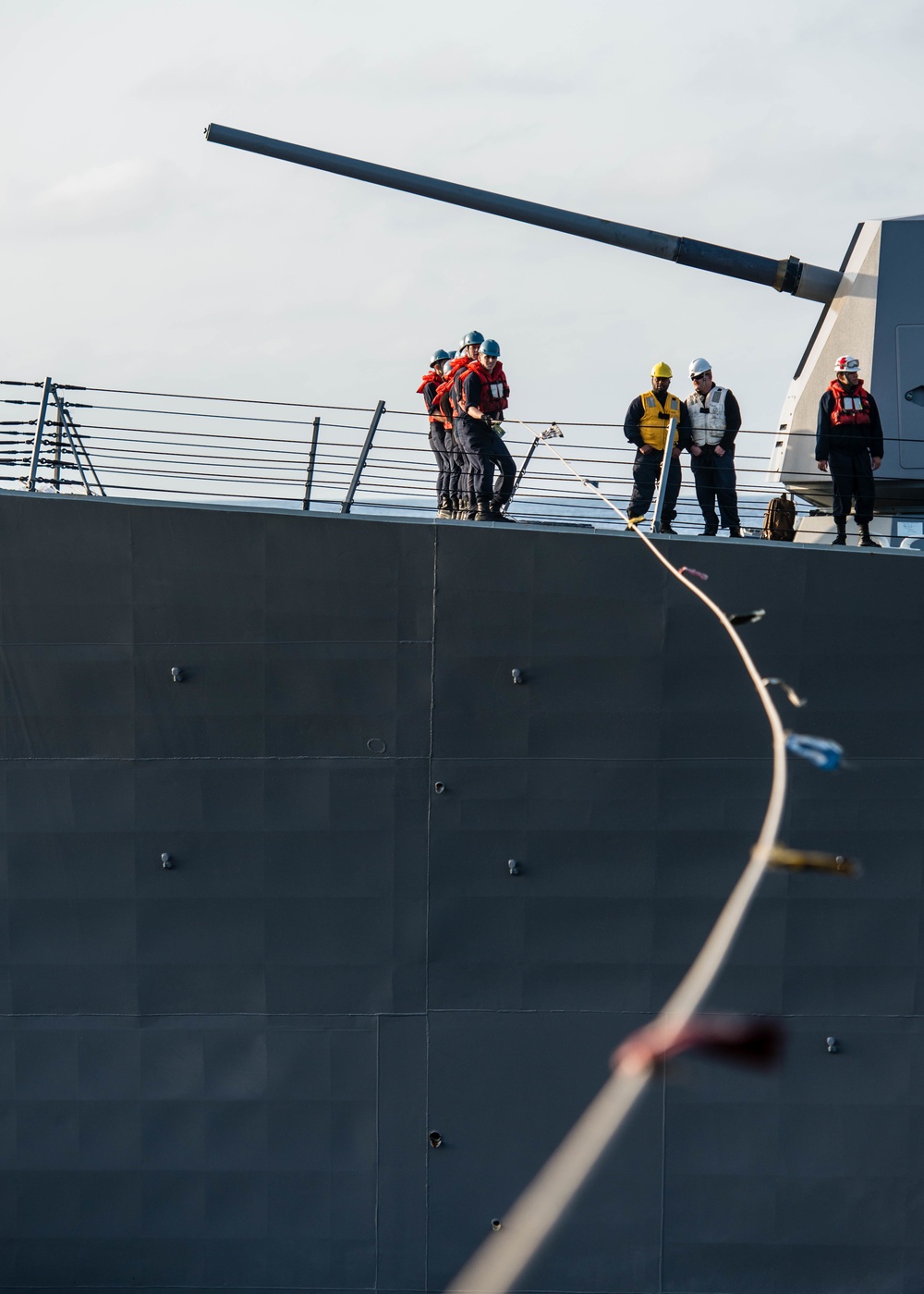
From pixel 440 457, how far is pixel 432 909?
297 centimetres

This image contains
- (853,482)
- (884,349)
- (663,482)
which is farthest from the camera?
(884,349)

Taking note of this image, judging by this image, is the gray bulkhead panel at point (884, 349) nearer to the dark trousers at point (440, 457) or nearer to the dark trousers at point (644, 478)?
the dark trousers at point (644, 478)

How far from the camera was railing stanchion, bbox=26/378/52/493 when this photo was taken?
734cm

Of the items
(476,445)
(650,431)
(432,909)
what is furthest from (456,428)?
(432,909)

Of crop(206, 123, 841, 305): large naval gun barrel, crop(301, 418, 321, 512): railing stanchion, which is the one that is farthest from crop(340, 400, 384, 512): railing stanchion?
crop(206, 123, 841, 305): large naval gun barrel

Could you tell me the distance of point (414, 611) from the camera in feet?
23.2

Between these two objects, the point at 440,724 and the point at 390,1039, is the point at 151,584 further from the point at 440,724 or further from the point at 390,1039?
the point at 390,1039

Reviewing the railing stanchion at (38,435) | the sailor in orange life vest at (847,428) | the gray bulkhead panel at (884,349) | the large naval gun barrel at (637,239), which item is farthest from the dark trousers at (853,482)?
the railing stanchion at (38,435)

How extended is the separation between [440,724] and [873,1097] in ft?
10.0

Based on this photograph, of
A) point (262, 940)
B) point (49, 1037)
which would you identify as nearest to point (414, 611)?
point (262, 940)

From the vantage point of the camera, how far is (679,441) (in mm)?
7973

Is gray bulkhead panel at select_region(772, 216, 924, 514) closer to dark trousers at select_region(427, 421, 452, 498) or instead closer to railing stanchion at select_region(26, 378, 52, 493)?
dark trousers at select_region(427, 421, 452, 498)

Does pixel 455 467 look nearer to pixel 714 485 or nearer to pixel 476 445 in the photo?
pixel 476 445

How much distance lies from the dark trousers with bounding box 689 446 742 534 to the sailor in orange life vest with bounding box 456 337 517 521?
1.12 m
